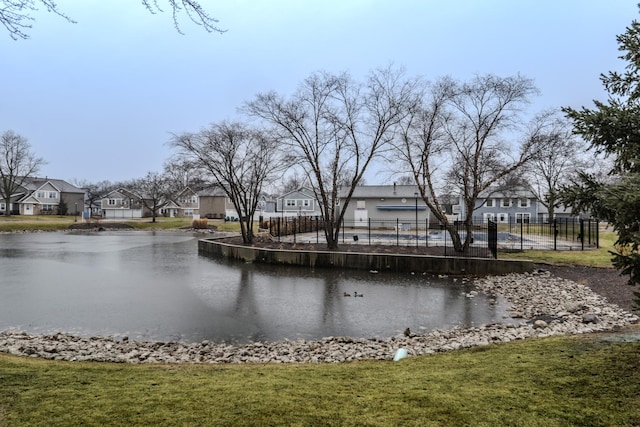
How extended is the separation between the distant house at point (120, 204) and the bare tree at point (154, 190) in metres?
1.73

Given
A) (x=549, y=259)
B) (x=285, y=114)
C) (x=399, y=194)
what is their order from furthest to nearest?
1. (x=399, y=194)
2. (x=285, y=114)
3. (x=549, y=259)

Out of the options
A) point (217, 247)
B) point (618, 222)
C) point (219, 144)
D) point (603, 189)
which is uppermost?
point (219, 144)

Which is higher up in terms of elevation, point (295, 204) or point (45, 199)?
point (45, 199)

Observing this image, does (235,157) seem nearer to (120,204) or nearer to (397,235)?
(397,235)

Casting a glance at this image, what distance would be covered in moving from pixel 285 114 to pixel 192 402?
21.2m

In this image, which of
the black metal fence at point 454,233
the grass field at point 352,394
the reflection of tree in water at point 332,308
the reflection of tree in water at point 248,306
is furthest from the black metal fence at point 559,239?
the grass field at point 352,394

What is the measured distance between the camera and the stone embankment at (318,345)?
22.9ft

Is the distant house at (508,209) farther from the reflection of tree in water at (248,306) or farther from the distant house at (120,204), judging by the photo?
the distant house at (120,204)

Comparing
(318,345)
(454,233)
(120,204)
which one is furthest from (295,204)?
(318,345)

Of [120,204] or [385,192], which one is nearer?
[385,192]

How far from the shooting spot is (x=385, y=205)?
43781mm

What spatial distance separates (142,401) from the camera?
3.77 meters

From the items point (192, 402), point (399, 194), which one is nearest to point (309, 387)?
point (192, 402)

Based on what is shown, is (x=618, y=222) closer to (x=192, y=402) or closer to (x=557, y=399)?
(x=557, y=399)
